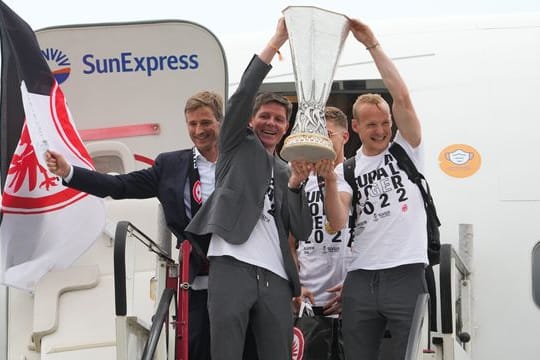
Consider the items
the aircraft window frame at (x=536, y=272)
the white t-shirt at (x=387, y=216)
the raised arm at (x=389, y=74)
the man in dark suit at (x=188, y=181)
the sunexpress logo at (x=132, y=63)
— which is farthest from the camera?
the sunexpress logo at (x=132, y=63)

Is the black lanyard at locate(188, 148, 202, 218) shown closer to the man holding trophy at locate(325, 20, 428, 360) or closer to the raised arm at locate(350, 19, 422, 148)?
the man holding trophy at locate(325, 20, 428, 360)

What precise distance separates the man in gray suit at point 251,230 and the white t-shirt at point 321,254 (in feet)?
2.02

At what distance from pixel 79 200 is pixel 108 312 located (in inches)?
31.6

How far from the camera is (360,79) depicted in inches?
269

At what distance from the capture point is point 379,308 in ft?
15.5

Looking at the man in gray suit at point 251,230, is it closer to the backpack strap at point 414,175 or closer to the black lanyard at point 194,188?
the black lanyard at point 194,188

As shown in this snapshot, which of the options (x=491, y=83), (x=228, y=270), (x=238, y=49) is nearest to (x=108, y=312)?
(x=228, y=270)

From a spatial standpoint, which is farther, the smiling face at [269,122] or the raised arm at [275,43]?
the smiling face at [269,122]

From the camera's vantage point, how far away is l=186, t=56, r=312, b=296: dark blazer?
4535 millimetres

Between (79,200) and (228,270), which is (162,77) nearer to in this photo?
(79,200)

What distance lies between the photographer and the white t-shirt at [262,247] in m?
4.53

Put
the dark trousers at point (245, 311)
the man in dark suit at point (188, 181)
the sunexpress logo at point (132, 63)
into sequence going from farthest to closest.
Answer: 1. the sunexpress logo at point (132, 63)
2. the man in dark suit at point (188, 181)
3. the dark trousers at point (245, 311)

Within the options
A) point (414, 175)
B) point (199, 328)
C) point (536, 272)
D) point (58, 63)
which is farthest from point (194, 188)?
point (536, 272)

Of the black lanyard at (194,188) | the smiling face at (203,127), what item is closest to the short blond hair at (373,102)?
the smiling face at (203,127)
